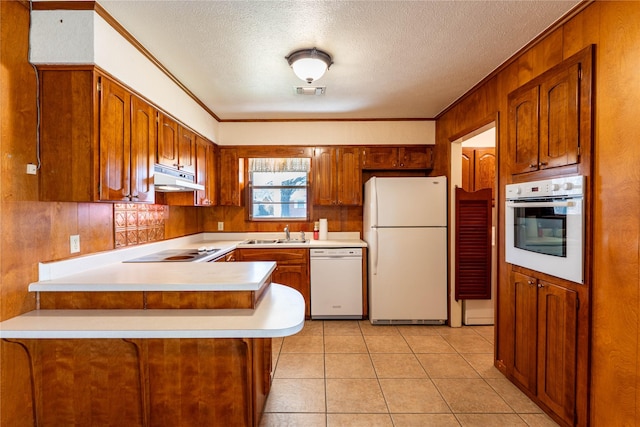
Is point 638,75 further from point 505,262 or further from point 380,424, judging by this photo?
point 380,424

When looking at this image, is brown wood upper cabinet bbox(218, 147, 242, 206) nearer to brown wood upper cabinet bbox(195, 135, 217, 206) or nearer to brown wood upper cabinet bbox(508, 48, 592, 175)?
brown wood upper cabinet bbox(195, 135, 217, 206)

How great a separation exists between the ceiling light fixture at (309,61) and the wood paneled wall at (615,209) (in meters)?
1.55

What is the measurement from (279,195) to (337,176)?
0.88 m

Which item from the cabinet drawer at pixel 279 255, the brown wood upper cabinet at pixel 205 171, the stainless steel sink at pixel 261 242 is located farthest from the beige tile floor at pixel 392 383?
the brown wood upper cabinet at pixel 205 171

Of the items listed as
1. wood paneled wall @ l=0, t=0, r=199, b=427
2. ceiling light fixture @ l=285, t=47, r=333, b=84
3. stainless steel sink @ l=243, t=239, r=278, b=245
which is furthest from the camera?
stainless steel sink @ l=243, t=239, r=278, b=245

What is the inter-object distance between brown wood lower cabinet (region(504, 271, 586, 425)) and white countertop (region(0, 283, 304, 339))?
1580 millimetres

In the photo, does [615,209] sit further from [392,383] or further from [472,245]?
[472,245]

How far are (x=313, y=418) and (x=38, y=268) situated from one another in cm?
191

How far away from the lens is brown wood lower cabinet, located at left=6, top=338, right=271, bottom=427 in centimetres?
168

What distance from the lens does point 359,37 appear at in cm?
217

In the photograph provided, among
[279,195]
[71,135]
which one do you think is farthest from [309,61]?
[279,195]

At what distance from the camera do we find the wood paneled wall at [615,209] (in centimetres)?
152

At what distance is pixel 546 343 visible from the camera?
205cm

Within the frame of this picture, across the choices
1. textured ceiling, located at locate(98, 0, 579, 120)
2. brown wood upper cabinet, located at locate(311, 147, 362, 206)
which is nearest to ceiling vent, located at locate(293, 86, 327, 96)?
textured ceiling, located at locate(98, 0, 579, 120)
